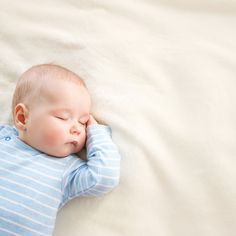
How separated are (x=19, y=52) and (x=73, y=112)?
1.07 feet

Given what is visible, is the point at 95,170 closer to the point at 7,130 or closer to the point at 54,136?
the point at 54,136

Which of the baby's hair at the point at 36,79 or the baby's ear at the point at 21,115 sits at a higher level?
the baby's hair at the point at 36,79

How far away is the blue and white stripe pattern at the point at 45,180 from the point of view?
1.00 meters

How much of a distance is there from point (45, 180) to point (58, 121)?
15 centimetres

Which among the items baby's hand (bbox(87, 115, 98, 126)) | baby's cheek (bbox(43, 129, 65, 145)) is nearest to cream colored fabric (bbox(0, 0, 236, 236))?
baby's hand (bbox(87, 115, 98, 126))

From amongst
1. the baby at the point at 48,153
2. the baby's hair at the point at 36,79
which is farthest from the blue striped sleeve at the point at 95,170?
the baby's hair at the point at 36,79

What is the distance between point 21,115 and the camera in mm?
1097

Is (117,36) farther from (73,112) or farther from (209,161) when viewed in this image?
(209,161)

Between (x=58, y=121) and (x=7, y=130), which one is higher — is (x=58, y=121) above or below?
above

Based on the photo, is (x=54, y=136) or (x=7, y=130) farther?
(x=7, y=130)

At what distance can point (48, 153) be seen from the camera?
107cm

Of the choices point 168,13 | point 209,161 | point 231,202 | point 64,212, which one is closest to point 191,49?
point 168,13

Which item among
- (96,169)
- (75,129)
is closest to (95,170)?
(96,169)

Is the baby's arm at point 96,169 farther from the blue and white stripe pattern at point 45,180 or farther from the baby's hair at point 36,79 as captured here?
the baby's hair at point 36,79
